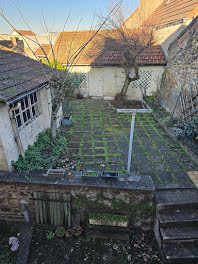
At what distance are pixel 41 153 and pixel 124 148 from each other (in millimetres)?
3240

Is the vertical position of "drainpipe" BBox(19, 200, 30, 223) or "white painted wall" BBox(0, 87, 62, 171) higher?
"white painted wall" BBox(0, 87, 62, 171)

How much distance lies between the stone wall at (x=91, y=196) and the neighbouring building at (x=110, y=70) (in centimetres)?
915

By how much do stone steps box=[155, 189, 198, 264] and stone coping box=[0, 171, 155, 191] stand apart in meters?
0.58

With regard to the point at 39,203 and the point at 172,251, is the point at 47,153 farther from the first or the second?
the point at 172,251

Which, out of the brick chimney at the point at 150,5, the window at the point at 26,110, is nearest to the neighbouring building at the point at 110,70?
the window at the point at 26,110

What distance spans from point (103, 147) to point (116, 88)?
738 centimetres

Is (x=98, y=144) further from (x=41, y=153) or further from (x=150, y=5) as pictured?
(x=150, y=5)

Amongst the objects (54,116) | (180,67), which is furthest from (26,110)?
(180,67)

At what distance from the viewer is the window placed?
5.49 m

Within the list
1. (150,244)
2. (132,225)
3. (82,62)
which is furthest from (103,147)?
(82,62)

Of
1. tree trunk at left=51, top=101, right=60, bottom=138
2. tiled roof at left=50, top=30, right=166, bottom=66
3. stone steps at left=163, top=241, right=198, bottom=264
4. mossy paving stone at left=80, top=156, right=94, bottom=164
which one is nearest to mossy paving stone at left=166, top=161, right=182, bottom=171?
stone steps at left=163, top=241, right=198, bottom=264

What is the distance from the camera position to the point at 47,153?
631cm

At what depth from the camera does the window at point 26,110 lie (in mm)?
5493

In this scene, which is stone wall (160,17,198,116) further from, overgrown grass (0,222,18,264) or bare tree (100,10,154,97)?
overgrown grass (0,222,18,264)
